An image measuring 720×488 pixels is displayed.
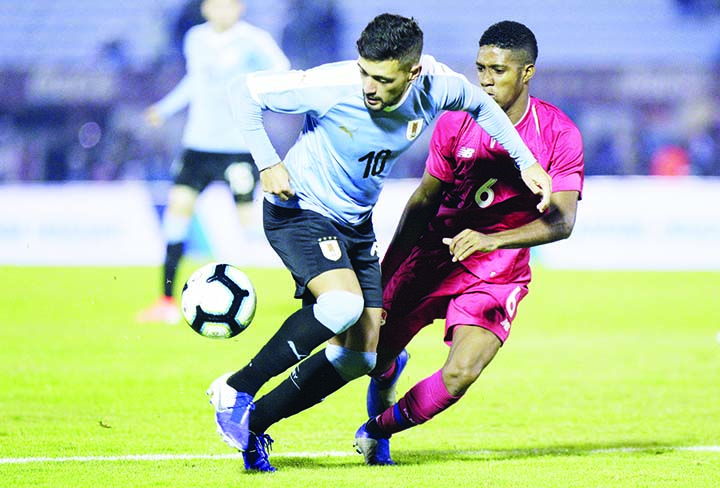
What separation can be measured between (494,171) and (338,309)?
132 centimetres

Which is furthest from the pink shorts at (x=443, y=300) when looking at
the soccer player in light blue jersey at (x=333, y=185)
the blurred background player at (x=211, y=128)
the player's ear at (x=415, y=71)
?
the blurred background player at (x=211, y=128)

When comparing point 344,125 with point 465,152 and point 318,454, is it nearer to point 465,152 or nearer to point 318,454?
point 465,152

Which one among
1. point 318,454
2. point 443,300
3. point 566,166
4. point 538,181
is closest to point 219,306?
point 318,454

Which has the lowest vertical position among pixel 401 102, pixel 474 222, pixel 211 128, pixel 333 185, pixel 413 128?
pixel 211 128

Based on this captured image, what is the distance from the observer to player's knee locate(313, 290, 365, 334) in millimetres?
4762

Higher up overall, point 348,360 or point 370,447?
point 348,360

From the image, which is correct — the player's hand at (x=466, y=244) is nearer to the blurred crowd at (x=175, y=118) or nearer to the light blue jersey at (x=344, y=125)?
the light blue jersey at (x=344, y=125)

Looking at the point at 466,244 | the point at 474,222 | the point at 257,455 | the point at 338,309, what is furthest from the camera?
the point at 474,222

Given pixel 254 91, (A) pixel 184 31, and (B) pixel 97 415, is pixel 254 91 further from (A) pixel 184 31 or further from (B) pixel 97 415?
(A) pixel 184 31

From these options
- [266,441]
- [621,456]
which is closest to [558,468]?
[621,456]

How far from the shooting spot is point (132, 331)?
10.9 meters

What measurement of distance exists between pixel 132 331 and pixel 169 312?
2.43 ft

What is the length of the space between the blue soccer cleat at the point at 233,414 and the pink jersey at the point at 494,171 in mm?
1392

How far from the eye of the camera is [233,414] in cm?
488
